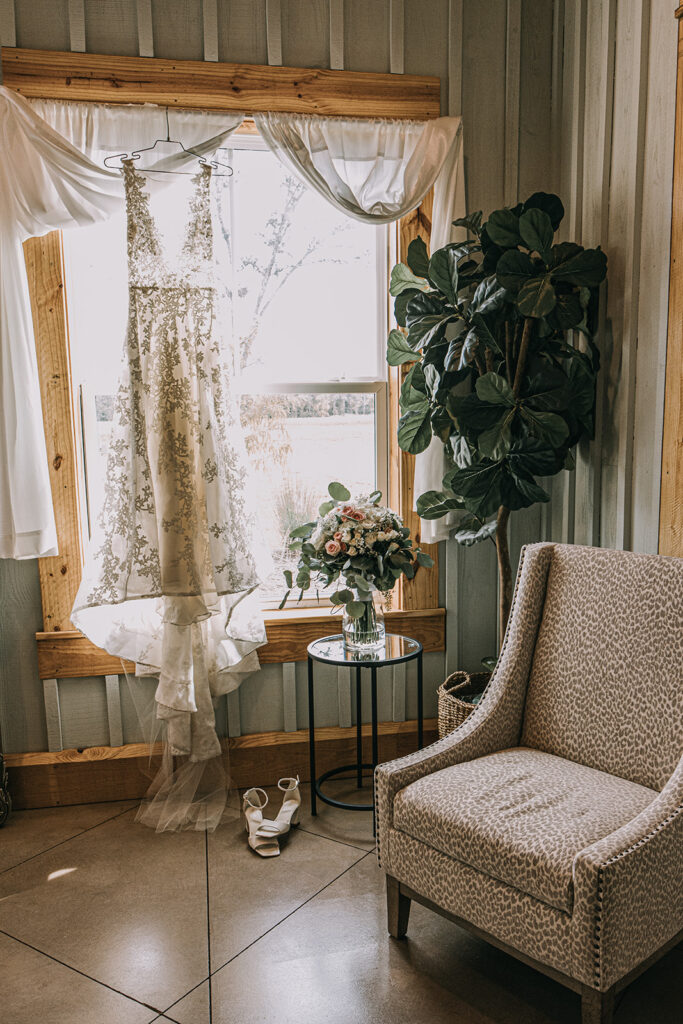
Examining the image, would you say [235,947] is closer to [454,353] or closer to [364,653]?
[364,653]

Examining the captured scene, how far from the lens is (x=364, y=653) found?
2.59m

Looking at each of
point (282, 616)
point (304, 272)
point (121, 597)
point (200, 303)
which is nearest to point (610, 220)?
point (304, 272)

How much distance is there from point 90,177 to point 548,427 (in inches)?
66.6

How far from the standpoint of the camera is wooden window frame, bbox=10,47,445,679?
2.60 meters

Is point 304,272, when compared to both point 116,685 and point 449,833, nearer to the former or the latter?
point 116,685

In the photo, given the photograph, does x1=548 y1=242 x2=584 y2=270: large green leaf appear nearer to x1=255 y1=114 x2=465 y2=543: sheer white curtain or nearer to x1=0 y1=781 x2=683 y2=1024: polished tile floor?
x1=255 y1=114 x2=465 y2=543: sheer white curtain

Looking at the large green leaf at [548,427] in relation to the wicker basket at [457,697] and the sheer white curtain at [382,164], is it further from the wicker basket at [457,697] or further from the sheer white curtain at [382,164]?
the wicker basket at [457,697]

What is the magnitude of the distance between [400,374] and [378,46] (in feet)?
3.84

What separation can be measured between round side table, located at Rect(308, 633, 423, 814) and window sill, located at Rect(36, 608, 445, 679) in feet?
0.32

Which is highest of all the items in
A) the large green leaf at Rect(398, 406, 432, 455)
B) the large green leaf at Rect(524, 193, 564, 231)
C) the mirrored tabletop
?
the large green leaf at Rect(524, 193, 564, 231)

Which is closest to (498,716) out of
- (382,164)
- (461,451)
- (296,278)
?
(461,451)

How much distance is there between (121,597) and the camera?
101 inches

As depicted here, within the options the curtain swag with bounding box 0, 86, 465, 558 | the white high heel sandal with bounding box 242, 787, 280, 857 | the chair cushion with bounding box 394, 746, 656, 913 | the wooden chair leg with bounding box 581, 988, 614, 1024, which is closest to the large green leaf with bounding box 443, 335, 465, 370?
the curtain swag with bounding box 0, 86, 465, 558

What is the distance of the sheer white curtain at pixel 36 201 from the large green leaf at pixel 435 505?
1.28m
